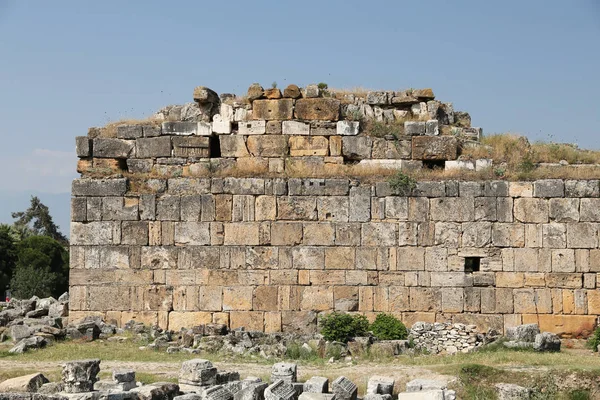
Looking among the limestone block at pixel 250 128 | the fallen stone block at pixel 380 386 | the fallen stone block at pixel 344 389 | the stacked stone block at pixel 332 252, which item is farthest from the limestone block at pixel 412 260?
the fallen stone block at pixel 344 389

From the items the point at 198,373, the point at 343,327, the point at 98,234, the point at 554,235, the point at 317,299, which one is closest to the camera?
the point at 198,373

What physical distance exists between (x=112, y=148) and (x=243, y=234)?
403 cm

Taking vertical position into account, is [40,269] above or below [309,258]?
below

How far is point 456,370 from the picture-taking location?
1572cm

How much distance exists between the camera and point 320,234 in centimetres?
2102

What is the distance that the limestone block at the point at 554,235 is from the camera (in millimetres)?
20625

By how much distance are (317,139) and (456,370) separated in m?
7.99

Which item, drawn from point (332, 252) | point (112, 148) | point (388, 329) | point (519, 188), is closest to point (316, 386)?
point (388, 329)

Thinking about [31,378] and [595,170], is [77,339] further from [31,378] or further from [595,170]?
[595,170]

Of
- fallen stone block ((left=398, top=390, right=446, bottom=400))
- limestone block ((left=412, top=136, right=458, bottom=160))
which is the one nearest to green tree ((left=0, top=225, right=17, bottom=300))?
limestone block ((left=412, top=136, right=458, bottom=160))

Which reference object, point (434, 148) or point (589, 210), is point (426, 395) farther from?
point (434, 148)

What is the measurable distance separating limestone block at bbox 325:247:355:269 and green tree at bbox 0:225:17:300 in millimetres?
23713

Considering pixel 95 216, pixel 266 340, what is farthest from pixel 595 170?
pixel 95 216

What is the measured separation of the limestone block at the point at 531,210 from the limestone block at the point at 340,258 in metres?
3.89
